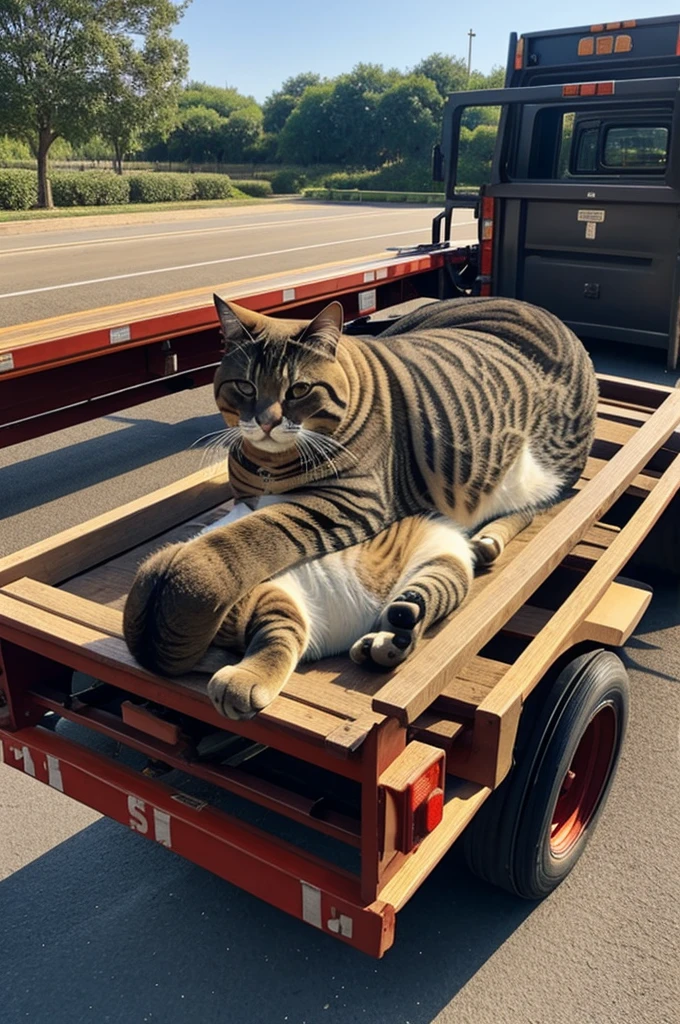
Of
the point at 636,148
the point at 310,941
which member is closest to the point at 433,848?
the point at 310,941

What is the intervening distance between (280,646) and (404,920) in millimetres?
969

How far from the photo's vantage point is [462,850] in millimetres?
2588

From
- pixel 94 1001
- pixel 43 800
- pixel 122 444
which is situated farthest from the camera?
pixel 122 444

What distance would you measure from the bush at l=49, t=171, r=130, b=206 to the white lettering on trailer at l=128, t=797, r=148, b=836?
29098mm

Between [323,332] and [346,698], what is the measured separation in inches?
39.5

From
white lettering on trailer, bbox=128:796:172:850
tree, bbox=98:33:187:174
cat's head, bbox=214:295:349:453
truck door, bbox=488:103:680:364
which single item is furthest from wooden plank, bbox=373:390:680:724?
tree, bbox=98:33:187:174

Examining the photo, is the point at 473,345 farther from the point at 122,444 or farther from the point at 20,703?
the point at 122,444

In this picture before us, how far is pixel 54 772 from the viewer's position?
235 centimetres

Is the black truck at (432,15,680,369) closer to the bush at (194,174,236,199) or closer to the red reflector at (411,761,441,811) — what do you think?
the red reflector at (411,761,441,811)

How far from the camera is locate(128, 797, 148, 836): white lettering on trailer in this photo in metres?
2.20

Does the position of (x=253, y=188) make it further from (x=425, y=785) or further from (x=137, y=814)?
(x=425, y=785)

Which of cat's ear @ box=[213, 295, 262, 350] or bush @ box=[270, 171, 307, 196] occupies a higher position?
cat's ear @ box=[213, 295, 262, 350]

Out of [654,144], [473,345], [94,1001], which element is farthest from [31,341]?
[654,144]

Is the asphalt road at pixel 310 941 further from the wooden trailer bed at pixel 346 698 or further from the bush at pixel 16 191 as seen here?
the bush at pixel 16 191
